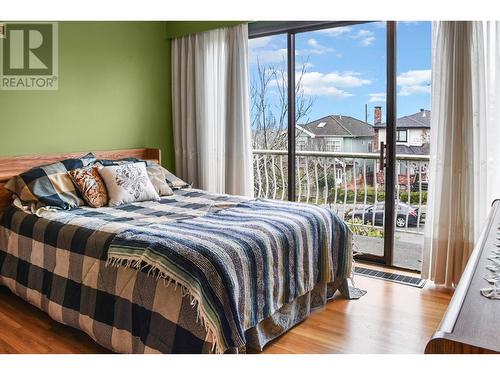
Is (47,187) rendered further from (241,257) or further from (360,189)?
(360,189)

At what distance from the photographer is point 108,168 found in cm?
355

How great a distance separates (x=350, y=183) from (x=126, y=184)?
7.73 ft

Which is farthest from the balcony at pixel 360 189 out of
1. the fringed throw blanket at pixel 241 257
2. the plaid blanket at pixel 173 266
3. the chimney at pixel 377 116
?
the plaid blanket at pixel 173 266

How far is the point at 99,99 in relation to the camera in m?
4.19

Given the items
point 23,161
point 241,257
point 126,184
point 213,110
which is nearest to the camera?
point 241,257

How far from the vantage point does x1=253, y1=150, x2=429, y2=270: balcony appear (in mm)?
4355

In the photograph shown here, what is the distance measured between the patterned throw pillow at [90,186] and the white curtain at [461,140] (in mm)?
2459

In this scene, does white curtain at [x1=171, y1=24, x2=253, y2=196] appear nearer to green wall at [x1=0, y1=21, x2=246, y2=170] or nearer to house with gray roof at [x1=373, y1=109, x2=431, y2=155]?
green wall at [x1=0, y1=21, x2=246, y2=170]

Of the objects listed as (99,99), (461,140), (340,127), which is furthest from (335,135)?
(99,99)

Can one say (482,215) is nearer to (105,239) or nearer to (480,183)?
(480,183)

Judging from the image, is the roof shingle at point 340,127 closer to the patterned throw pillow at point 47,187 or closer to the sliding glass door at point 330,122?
the sliding glass door at point 330,122
